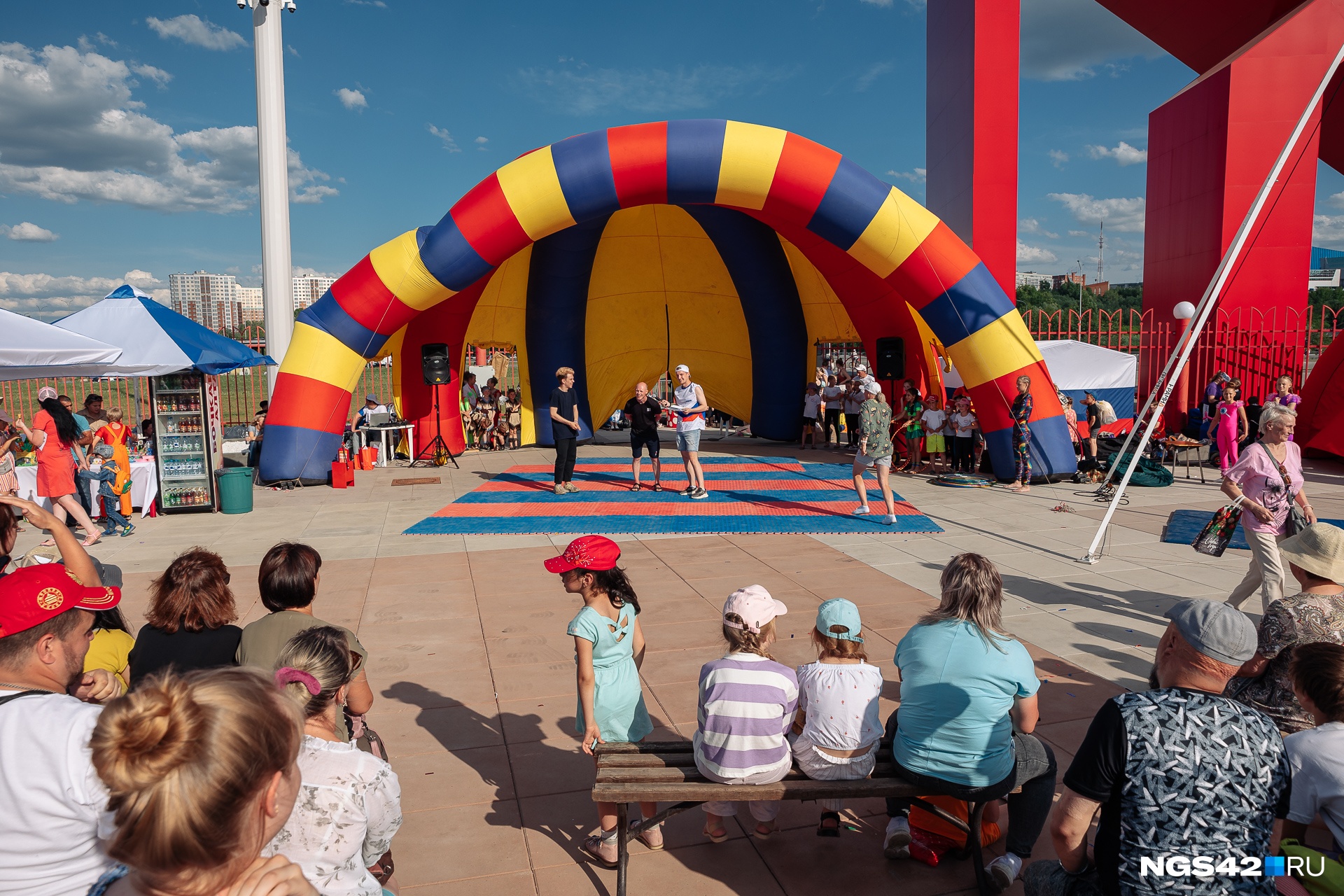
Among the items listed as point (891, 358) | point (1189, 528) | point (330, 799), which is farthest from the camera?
point (891, 358)

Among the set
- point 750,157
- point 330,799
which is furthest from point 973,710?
point 750,157

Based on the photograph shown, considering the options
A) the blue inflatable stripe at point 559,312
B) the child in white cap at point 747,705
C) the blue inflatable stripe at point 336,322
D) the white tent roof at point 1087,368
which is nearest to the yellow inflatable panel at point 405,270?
the blue inflatable stripe at point 336,322

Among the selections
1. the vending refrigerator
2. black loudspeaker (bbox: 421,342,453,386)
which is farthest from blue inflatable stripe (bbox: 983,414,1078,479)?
the vending refrigerator

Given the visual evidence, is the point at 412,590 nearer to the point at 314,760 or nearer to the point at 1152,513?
the point at 314,760

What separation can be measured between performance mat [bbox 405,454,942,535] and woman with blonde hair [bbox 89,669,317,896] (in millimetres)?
7474

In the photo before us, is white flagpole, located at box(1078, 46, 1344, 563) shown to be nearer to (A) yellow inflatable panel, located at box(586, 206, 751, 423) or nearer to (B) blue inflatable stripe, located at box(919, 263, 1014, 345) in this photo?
(B) blue inflatable stripe, located at box(919, 263, 1014, 345)

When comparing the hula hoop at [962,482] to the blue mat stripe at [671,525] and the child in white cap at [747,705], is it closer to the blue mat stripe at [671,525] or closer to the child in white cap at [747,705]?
the blue mat stripe at [671,525]

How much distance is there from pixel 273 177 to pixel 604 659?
17166 millimetres

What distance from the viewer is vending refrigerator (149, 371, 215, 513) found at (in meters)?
10.6

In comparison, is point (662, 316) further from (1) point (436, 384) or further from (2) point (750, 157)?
(2) point (750, 157)

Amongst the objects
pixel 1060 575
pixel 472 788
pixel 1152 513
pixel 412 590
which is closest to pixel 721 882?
pixel 472 788

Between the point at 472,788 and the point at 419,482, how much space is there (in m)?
9.30

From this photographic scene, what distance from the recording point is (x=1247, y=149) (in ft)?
45.5

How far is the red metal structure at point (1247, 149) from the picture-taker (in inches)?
530
